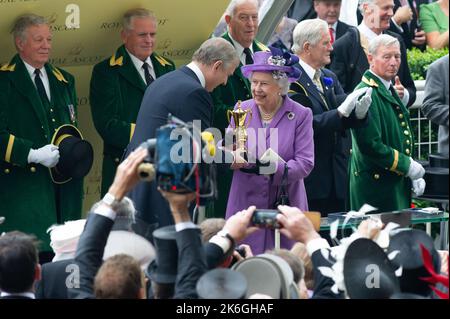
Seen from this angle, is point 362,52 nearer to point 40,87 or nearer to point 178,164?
point 40,87

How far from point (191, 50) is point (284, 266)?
429 cm

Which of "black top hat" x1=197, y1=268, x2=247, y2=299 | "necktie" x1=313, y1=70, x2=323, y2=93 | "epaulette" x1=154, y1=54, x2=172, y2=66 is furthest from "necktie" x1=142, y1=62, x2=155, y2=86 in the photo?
"black top hat" x1=197, y1=268, x2=247, y2=299

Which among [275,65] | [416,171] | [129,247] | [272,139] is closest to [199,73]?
[275,65]

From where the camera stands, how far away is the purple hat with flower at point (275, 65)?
8.32 metres

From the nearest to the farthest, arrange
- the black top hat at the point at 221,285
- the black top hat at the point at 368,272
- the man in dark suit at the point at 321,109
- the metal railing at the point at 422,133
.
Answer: the black top hat at the point at 221,285, the black top hat at the point at 368,272, the man in dark suit at the point at 321,109, the metal railing at the point at 422,133

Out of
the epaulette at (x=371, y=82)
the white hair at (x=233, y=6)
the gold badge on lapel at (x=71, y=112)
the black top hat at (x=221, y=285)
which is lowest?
the black top hat at (x=221, y=285)

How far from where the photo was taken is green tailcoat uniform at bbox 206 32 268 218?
9.11 metres

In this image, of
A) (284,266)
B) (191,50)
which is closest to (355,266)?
(284,266)

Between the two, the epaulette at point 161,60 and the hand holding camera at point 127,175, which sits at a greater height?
the epaulette at point 161,60

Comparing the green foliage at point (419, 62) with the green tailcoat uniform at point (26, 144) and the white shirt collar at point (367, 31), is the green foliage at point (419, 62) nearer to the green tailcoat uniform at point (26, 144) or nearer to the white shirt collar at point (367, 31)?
the white shirt collar at point (367, 31)

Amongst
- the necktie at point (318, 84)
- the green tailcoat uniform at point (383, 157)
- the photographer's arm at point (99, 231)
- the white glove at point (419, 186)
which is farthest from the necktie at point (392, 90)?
the photographer's arm at point (99, 231)

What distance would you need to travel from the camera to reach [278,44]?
1085 centimetres

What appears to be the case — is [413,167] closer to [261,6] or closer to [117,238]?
[261,6]

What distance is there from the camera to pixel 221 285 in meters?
5.25
